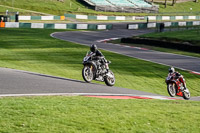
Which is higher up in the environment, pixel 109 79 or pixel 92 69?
pixel 92 69

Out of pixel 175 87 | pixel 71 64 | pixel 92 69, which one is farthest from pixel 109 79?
pixel 71 64

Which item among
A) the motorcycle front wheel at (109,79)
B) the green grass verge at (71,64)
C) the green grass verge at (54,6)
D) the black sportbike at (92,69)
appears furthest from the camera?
the green grass verge at (54,6)

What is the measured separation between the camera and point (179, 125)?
989cm

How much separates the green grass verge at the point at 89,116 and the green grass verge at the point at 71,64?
8220mm

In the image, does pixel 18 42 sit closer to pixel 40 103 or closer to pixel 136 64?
pixel 136 64

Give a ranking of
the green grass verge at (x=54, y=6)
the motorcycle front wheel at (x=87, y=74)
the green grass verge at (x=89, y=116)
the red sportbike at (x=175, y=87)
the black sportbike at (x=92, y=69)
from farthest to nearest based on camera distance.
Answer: the green grass verge at (x=54, y=6) → the red sportbike at (x=175, y=87) → the motorcycle front wheel at (x=87, y=74) → the black sportbike at (x=92, y=69) → the green grass verge at (x=89, y=116)

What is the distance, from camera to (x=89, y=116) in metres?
9.68

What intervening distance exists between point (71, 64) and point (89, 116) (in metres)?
14.9

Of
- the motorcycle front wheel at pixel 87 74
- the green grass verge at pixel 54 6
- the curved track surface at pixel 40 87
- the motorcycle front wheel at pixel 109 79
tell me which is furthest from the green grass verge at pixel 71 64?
the green grass verge at pixel 54 6

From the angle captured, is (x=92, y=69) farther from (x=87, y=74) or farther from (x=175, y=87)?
(x=175, y=87)

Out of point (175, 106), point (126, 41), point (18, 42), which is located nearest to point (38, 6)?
point (126, 41)

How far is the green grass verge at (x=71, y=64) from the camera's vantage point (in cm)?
2069

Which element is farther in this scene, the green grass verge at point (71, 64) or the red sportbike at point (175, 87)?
the green grass verge at point (71, 64)

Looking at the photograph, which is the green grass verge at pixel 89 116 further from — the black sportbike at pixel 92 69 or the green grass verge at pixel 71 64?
the green grass verge at pixel 71 64
